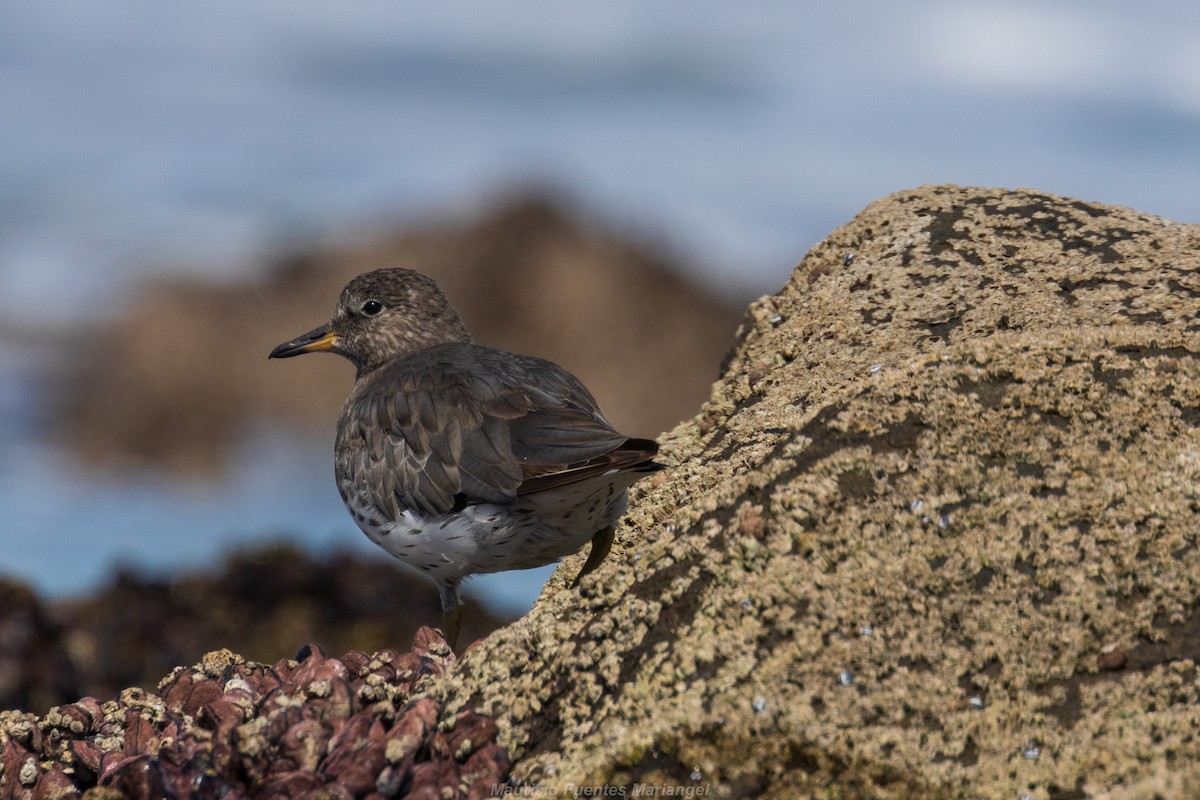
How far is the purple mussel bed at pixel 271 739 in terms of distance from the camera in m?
3.98

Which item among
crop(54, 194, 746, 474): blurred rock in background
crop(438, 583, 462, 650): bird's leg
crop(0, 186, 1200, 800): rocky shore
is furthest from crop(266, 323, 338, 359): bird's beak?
crop(54, 194, 746, 474): blurred rock in background

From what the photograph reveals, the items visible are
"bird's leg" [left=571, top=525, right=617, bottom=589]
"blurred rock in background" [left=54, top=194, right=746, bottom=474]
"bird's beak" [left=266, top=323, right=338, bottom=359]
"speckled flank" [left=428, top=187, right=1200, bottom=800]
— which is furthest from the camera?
"blurred rock in background" [left=54, top=194, right=746, bottom=474]

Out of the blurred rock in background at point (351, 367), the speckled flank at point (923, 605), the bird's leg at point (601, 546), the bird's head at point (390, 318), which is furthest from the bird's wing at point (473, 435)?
the blurred rock in background at point (351, 367)

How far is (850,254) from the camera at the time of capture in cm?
626

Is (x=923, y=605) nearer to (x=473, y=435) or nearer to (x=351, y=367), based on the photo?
(x=473, y=435)

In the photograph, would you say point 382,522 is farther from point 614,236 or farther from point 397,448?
point 614,236

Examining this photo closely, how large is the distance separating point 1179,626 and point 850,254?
298 cm

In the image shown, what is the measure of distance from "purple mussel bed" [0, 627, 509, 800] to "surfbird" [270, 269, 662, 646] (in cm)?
66

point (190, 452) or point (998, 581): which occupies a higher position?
point (998, 581)

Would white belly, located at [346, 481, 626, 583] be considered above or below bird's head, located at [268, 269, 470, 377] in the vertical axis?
below

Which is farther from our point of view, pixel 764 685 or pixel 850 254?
pixel 850 254

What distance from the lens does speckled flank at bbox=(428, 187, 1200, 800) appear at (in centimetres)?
346

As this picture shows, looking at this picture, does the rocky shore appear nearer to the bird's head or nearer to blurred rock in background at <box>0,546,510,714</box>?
the bird's head

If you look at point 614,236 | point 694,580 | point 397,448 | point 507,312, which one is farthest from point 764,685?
point 614,236
